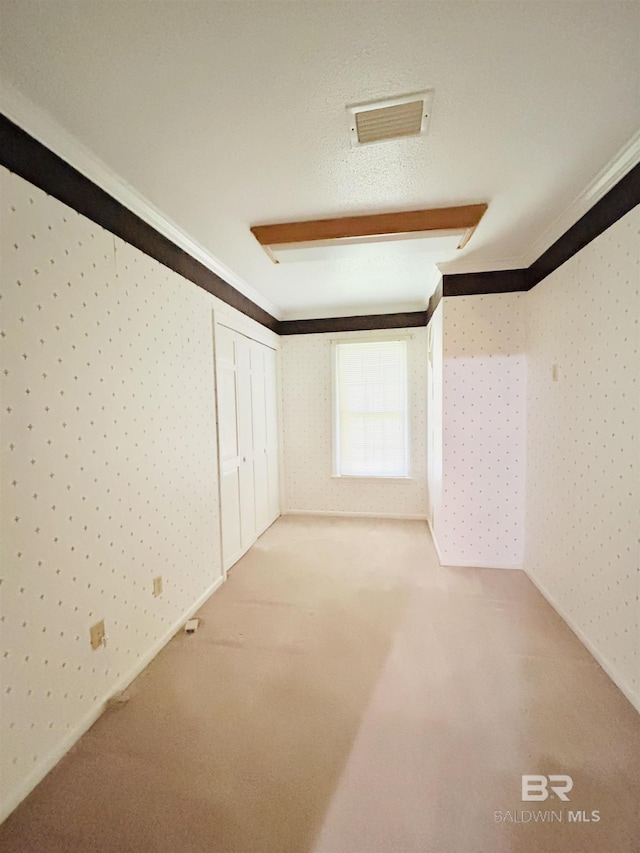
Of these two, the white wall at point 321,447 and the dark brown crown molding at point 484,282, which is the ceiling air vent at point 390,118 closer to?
the dark brown crown molding at point 484,282

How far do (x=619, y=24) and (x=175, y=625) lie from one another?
3.14 meters

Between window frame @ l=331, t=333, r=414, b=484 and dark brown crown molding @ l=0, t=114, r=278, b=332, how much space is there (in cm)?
195

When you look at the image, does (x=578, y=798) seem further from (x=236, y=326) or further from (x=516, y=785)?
(x=236, y=326)

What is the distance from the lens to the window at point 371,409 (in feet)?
13.0

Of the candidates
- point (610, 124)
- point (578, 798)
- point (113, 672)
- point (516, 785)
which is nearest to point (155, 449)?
point (113, 672)

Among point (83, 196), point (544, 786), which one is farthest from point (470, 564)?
point (83, 196)

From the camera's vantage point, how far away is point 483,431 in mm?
2744

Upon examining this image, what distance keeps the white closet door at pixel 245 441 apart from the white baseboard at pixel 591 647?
2.43 meters

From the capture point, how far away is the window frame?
3.91 metres

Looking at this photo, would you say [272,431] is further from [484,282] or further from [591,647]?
[591,647]

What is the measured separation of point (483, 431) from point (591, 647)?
1.49 m

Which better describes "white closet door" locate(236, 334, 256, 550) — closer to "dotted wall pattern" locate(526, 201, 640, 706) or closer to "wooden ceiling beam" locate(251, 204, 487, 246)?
"wooden ceiling beam" locate(251, 204, 487, 246)

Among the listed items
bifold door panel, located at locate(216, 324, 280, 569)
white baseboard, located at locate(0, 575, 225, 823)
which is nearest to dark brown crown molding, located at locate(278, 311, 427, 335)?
bifold door panel, located at locate(216, 324, 280, 569)
